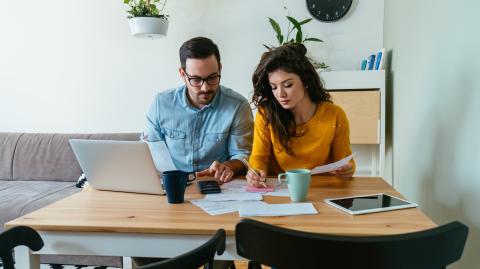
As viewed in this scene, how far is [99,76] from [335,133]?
221 cm

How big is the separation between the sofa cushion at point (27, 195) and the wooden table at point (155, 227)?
1343mm

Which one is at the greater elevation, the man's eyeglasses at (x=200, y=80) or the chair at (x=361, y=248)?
the man's eyeglasses at (x=200, y=80)

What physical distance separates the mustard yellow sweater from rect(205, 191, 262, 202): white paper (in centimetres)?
39

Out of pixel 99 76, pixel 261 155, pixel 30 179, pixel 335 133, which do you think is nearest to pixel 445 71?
pixel 335 133

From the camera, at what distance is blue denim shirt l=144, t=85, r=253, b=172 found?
181 cm

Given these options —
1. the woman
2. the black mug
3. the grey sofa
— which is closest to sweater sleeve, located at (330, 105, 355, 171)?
the woman

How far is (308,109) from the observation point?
5.39 feet

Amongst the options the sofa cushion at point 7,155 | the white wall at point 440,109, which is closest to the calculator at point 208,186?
the white wall at point 440,109

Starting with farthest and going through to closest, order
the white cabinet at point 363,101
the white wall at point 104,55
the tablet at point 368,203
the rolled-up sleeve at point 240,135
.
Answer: the white wall at point 104,55, the white cabinet at point 363,101, the rolled-up sleeve at point 240,135, the tablet at point 368,203

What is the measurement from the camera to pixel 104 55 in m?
3.11

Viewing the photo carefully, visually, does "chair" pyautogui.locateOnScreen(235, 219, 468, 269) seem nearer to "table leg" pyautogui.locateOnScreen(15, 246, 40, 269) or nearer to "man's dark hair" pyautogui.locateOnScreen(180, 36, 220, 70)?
"table leg" pyautogui.locateOnScreen(15, 246, 40, 269)

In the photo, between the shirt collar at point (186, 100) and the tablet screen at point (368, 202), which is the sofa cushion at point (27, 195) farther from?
the tablet screen at point (368, 202)

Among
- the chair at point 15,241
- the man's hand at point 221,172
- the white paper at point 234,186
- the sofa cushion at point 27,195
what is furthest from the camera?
the sofa cushion at point 27,195

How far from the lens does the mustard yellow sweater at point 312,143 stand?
5.22 ft
